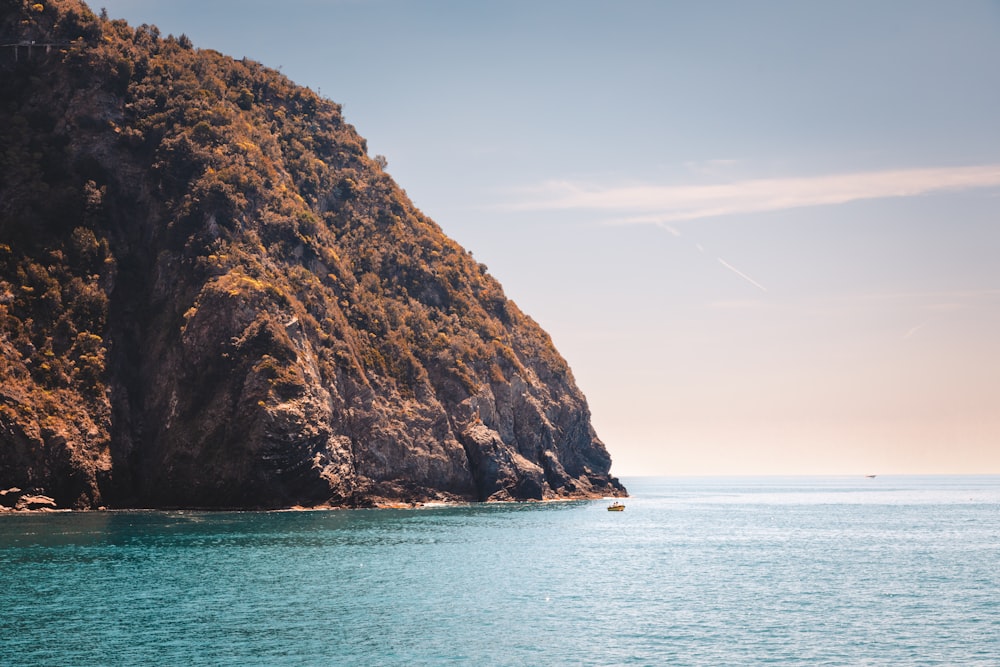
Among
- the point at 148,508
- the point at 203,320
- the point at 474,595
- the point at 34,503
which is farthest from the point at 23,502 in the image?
the point at 474,595

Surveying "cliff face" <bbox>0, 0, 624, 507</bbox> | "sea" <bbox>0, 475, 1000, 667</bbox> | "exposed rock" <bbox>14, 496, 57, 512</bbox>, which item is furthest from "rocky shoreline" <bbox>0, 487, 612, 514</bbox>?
"sea" <bbox>0, 475, 1000, 667</bbox>

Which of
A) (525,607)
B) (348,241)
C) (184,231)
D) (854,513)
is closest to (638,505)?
(854,513)

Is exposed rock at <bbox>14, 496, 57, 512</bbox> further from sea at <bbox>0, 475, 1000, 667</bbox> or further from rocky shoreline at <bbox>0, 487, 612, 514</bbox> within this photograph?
sea at <bbox>0, 475, 1000, 667</bbox>

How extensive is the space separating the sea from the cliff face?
18881 mm

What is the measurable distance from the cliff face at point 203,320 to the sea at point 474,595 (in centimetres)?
1888

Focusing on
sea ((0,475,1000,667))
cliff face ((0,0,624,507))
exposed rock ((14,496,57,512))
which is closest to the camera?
sea ((0,475,1000,667))

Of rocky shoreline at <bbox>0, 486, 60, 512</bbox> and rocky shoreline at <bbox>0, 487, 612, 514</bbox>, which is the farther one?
rocky shoreline at <bbox>0, 487, 612, 514</bbox>

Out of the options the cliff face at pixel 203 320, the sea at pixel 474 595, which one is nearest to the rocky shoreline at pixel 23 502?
the cliff face at pixel 203 320

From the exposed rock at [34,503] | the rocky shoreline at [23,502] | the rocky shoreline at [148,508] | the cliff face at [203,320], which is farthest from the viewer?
the cliff face at [203,320]

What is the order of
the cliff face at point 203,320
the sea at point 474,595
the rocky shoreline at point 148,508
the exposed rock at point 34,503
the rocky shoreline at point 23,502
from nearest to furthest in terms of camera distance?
the sea at point 474,595 → the rocky shoreline at point 23,502 → the rocky shoreline at point 148,508 → the exposed rock at point 34,503 → the cliff face at point 203,320

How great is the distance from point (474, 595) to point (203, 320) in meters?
86.9

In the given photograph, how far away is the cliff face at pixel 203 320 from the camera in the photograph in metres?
126

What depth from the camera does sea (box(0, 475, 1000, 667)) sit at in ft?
149

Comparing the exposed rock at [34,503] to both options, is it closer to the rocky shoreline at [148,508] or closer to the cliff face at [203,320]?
the rocky shoreline at [148,508]
